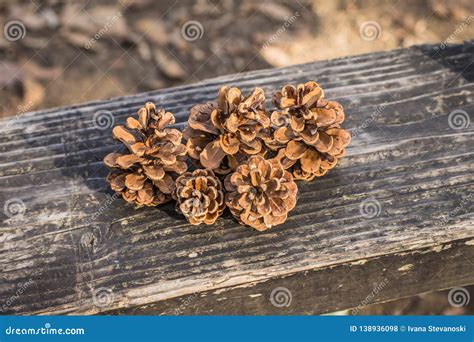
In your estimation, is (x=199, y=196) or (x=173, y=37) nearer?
(x=199, y=196)

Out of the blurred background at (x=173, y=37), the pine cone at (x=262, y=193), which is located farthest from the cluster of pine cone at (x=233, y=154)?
the blurred background at (x=173, y=37)

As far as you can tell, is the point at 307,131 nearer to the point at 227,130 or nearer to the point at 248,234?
the point at 227,130

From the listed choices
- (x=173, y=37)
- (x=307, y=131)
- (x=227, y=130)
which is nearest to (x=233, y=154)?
(x=227, y=130)

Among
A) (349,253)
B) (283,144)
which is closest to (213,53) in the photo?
(283,144)

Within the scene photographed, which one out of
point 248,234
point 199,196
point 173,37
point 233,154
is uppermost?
point 173,37

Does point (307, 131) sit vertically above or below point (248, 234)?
above

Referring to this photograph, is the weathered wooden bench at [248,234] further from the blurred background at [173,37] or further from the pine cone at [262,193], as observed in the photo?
the blurred background at [173,37]

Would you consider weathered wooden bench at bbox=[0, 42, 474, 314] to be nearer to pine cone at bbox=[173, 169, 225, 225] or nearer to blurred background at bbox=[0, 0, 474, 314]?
pine cone at bbox=[173, 169, 225, 225]
